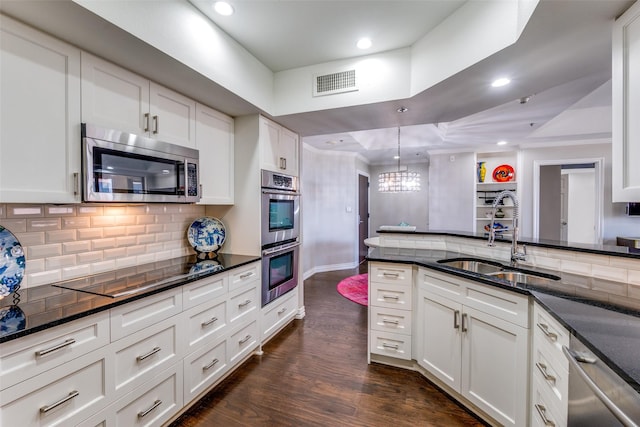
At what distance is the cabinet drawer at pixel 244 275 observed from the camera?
2199mm

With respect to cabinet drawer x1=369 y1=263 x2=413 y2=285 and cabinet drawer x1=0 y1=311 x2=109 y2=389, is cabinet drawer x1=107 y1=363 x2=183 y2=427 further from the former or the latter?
cabinet drawer x1=369 y1=263 x2=413 y2=285

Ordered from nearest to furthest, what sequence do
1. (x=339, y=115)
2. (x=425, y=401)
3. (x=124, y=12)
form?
(x=124, y=12)
(x=425, y=401)
(x=339, y=115)

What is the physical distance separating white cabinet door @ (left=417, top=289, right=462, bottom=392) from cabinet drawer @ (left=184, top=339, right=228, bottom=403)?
154cm

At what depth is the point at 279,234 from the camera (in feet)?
9.34

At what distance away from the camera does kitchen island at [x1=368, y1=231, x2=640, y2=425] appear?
1.12m

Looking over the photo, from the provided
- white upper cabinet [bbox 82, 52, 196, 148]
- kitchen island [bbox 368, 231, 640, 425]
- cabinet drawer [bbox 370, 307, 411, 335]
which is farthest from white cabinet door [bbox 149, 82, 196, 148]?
cabinet drawer [bbox 370, 307, 411, 335]

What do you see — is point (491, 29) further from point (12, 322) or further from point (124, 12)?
point (12, 322)

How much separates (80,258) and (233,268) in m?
0.95

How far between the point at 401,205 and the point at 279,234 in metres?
4.80

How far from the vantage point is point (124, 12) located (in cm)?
136

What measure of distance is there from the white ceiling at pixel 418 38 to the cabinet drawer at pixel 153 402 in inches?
88.5

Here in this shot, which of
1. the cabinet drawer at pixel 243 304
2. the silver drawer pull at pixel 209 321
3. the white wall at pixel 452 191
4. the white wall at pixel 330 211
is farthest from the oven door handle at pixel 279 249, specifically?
the white wall at pixel 452 191

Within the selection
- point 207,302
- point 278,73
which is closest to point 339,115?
point 278,73

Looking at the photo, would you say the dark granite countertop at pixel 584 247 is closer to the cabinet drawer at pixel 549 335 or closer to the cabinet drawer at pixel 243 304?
the cabinet drawer at pixel 549 335
